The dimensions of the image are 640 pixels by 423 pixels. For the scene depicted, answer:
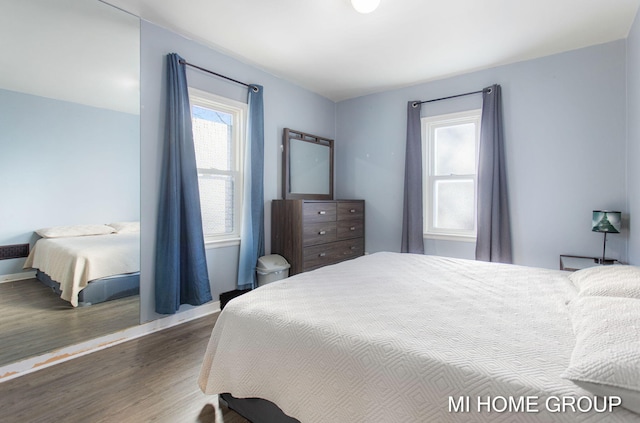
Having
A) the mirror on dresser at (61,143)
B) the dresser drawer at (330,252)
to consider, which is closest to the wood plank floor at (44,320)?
the mirror on dresser at (61,143)

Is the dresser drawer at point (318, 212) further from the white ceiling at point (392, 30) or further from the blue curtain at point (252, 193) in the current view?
the white ceiling at point (392, 30)

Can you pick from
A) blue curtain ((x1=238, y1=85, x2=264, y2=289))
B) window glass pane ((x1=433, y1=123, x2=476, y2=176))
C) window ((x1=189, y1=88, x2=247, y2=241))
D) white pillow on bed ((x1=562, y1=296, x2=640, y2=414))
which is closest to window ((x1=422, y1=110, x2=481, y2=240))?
window glass pane ((x1=433, y1=123, x2=476, y2=176))

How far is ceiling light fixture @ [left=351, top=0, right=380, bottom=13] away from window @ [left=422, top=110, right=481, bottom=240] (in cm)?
195

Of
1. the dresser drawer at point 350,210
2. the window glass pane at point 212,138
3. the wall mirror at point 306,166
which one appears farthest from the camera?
the dresser drawer at point 350,210

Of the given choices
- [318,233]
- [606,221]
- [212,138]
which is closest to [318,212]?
[318,233]

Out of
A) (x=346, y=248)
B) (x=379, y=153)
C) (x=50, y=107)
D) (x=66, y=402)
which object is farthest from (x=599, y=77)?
(x=66, y=402)

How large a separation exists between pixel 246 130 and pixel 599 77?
11.5 feet

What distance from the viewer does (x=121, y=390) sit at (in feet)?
6.16

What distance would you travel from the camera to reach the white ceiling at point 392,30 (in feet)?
7.83

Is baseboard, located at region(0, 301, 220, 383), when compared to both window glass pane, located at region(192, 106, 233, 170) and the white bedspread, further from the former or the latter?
window glass pane, located at region(192, 106, 233, 170)

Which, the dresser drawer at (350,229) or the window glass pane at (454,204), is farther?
the dresser drawer at (350,229)

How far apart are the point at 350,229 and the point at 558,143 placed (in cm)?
245

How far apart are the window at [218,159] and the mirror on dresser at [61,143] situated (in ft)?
1.92

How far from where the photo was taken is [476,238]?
3578 millimetres
